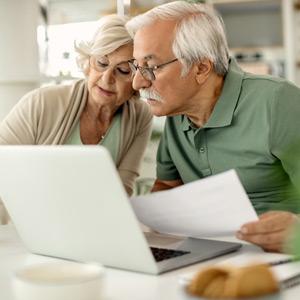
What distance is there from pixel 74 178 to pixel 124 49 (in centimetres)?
82

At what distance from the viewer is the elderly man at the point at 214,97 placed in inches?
63.4

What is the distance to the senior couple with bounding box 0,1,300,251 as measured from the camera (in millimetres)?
1620

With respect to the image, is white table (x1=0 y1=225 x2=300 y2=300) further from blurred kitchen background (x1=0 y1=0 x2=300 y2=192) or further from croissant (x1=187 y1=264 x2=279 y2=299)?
blurred kitchen background (x1=0 y1=0 x2=300 y2=192)

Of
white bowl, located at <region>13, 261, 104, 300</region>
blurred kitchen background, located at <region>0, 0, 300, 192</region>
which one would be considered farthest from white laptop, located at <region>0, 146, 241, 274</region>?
blurred kitchen background, located at <region>0, 0, 300, 192</region>

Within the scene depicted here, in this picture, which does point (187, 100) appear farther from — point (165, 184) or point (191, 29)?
point (165, 184)

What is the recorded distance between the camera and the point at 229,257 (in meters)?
1.16

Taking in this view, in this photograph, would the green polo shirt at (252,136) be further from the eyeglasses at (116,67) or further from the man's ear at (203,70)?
the eyeglasses at (116,67)

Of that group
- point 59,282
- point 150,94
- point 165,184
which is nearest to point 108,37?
point 150,94

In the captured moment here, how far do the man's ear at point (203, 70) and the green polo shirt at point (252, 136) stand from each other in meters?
0.06

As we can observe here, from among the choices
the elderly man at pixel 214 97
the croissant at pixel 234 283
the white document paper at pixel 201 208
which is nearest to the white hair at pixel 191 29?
the elderly man at pixel 214 97

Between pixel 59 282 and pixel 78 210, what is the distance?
9.0 inches

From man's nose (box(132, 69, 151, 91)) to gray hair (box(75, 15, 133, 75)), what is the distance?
0.12 m

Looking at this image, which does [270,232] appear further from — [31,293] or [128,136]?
[128,136]

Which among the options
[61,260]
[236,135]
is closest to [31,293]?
[61,260]
